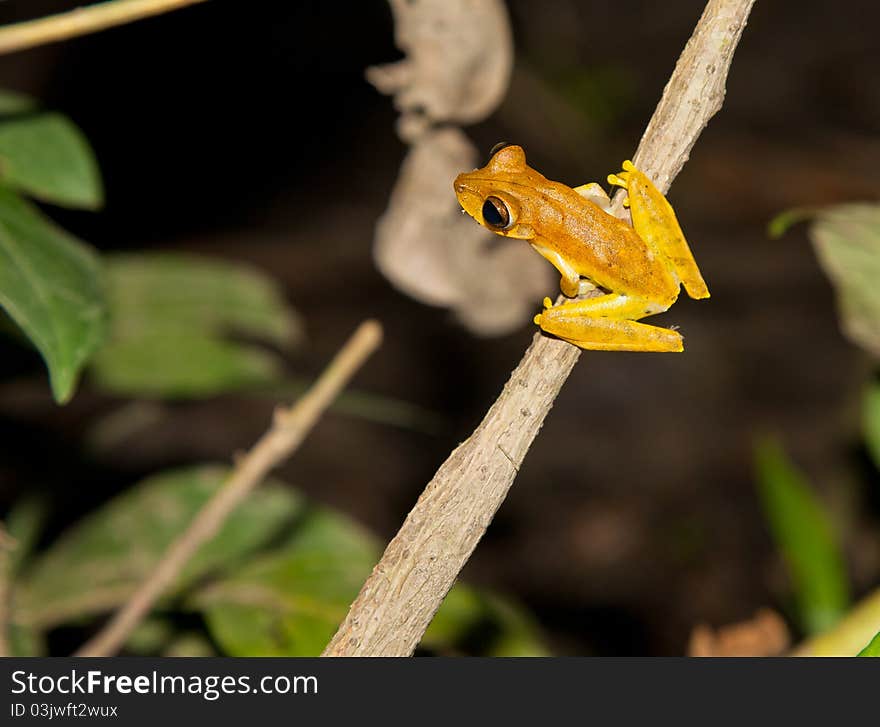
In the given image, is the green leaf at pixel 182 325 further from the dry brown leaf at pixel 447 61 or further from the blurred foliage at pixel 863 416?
the blurred foliage at pixel 863 416

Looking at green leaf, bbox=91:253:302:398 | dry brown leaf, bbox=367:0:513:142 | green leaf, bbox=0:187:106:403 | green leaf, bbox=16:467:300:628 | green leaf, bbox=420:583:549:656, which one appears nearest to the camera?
green leaf, bbox=0:187:106:403

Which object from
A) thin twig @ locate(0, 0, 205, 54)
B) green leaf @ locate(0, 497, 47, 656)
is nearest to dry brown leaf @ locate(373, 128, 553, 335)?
thin twig @ locate(0, 0, 205, 54)

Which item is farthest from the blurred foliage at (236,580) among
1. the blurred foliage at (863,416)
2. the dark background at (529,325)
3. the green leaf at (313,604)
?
the blurred foliage at (863,416)

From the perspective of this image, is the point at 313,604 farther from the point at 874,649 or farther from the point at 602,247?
the point at 874,649

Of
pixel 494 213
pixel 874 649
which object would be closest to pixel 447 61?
pixel 494 213

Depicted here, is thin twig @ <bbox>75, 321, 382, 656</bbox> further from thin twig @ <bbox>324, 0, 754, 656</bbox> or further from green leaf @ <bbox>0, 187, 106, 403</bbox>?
thin twig @ <bbox>324, 0, 754, 656</bbox>
